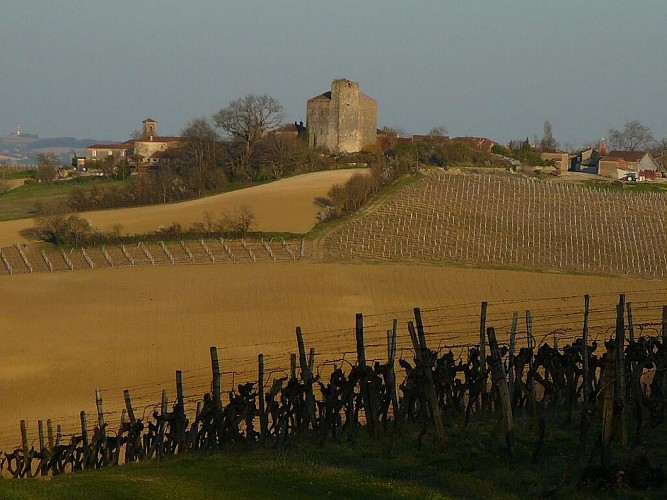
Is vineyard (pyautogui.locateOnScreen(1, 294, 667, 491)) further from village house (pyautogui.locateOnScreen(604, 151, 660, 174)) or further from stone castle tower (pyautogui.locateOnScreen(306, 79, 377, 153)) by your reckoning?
village house (pyautogui.locateOnScreen(604, 151, 660, 174))

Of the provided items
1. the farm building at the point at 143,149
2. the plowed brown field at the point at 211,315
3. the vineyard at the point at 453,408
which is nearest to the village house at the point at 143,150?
the farm building at the point at 143,149

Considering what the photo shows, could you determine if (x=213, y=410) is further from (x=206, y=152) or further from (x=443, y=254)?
(x=206, y=152)

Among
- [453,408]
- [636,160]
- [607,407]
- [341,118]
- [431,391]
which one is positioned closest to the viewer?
[607,407]

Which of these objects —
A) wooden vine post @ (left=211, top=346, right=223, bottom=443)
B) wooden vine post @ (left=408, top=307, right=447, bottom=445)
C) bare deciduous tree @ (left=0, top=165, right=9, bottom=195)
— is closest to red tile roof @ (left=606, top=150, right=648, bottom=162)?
bare deciduous tree @ (left=0, top=165, right=9, bottom=195)

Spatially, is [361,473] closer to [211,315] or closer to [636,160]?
[211,315]

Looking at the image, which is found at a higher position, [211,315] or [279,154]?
[279,154]

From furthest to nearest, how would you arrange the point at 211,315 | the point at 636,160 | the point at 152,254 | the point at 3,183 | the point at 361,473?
the point at 636,160 → the point at 3,183 → the point at 152,254 → the point at 211,315 → the point at 361,473

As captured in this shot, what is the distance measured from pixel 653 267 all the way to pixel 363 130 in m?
48.3

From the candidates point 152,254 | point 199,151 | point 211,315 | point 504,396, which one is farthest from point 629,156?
point 504,396

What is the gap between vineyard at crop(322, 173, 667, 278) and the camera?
45.3 metres

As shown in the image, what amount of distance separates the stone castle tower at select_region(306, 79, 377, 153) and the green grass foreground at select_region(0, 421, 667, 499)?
7443 cm

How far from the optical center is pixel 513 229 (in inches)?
2013

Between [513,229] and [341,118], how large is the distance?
38929 mm

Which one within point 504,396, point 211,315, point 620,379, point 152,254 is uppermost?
point 152,254
